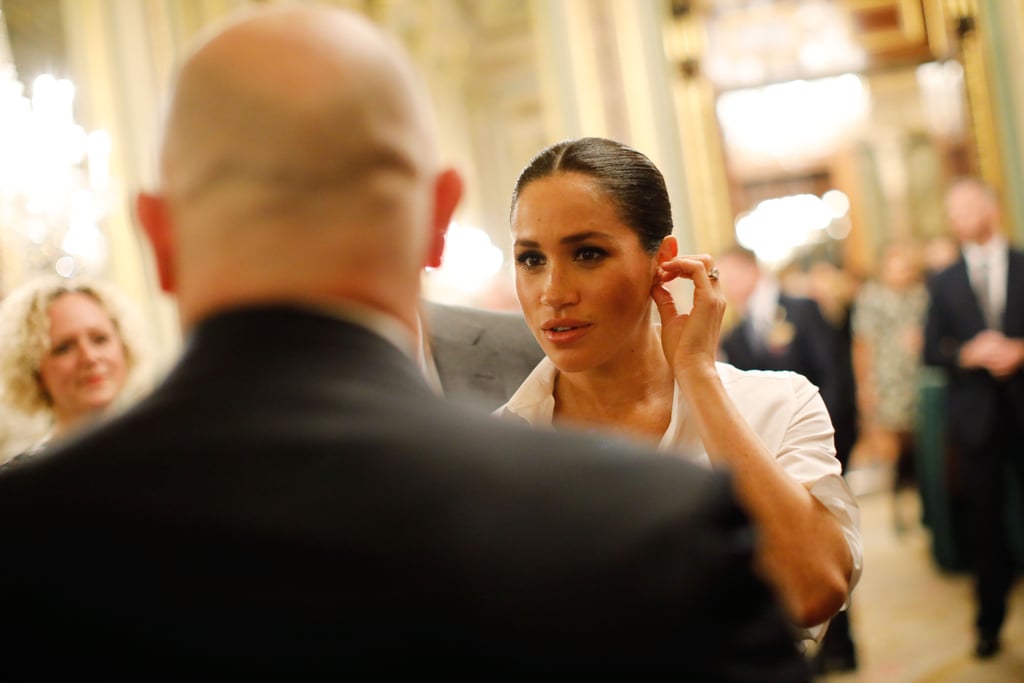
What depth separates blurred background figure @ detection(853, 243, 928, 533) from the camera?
20.8 ft

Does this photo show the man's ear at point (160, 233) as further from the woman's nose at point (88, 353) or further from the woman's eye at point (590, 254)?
the woman's nose at point (88, 353)

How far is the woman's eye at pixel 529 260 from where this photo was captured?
1687mm

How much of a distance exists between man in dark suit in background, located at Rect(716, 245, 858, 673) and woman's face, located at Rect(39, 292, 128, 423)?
9.09 feet

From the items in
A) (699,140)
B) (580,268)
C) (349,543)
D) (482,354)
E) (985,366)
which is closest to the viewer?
(349,543)

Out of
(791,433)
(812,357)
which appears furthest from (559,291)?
(812,357)

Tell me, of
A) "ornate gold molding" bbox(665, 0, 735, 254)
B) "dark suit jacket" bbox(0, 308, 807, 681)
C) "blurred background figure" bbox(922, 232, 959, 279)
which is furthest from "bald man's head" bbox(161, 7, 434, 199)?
"blurred background figure" bbox(922, 232, 959, 279)

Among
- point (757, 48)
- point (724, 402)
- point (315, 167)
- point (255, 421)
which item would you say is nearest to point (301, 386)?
point (255, 421)

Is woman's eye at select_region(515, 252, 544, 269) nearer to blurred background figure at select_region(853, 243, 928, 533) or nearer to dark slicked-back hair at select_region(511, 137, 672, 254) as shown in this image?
dark slicked-back hair at select_region(511, 137, 672, 254)

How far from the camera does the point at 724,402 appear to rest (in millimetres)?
1466

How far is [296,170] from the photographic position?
707mm

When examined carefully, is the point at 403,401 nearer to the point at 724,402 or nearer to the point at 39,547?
the point at 39,547

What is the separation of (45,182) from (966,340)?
14.5 ft

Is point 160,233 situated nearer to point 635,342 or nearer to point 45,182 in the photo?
point 635,342

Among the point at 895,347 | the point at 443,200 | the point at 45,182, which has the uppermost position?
the point at 45,182
